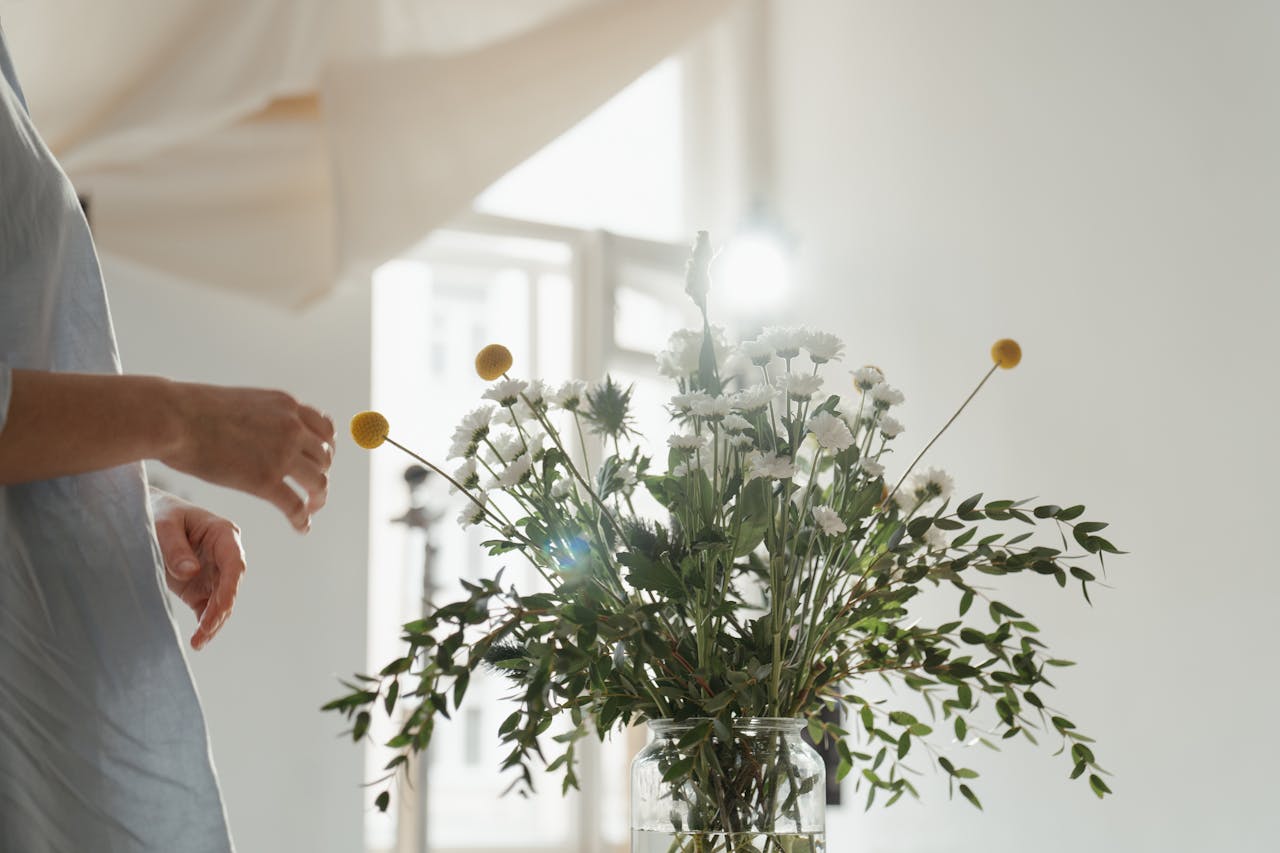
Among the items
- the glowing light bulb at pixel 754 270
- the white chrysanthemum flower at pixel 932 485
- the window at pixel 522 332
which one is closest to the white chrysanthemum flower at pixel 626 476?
the white chrysanthemum flower at pixel 932 485

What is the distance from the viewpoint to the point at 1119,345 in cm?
210

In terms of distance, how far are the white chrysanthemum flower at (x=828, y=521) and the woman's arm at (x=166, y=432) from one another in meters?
0.32

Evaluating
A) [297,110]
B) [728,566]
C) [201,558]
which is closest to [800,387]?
[728,566]

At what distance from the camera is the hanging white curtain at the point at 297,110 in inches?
106

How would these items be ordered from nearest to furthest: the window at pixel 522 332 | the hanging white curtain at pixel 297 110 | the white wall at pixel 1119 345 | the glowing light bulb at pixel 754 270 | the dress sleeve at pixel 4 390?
the dress sleeve at pixel 4 390 → the white wall at pixel 1119 345 → the hanging white curtain at pixel 297 110 → the glowing light bulb at pixel 754 270 → the window at pixel 522 332

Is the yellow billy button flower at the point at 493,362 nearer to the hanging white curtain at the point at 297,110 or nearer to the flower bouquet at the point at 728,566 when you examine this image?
the flower bouquet at the point at 728,566

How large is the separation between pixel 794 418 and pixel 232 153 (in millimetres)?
2360

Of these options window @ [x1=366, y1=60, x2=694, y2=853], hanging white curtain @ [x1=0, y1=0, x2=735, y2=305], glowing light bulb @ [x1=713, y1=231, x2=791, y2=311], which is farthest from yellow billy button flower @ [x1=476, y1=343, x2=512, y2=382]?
window @ [x1=366, y1=60, x2=694, y2=853]

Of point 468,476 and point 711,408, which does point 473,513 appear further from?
point 711,408

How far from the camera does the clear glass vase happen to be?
2.79 ft

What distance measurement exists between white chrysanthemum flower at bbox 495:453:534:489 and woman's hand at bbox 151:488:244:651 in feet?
0.61

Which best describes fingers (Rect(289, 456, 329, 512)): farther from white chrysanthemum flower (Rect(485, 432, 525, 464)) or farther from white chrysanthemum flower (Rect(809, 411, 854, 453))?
white chrysanthemum flower (Rect(809, 411, 854, 453))

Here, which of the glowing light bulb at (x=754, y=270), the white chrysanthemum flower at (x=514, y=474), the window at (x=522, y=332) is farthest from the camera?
the window at (x=522, y=332)

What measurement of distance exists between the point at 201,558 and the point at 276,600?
209 cm
